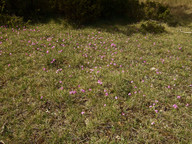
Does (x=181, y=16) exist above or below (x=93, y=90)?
above

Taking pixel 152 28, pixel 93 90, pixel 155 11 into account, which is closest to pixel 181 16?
pixel 155 11

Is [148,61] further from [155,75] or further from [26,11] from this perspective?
[26,11]

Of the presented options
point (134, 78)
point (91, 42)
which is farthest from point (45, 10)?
point (134, 78)

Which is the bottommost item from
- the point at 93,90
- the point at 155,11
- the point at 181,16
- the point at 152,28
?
the point at 93,90

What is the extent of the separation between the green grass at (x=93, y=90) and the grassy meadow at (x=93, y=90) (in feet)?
0.05

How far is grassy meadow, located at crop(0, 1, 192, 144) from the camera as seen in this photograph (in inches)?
96.3

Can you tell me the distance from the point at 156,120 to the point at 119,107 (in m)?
0.66

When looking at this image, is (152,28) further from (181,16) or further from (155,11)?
A: (181,16)

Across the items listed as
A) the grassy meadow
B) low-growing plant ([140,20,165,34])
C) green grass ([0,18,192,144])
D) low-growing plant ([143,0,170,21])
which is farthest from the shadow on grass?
green grass ([0,18,192,144])

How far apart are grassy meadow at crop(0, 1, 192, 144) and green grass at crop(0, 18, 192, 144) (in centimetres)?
2

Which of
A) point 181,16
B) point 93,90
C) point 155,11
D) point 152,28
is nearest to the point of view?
point 93,90

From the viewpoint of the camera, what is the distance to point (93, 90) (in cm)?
324

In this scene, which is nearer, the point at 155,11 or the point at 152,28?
the point at 152,28

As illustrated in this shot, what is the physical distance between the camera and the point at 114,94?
3.13 m
